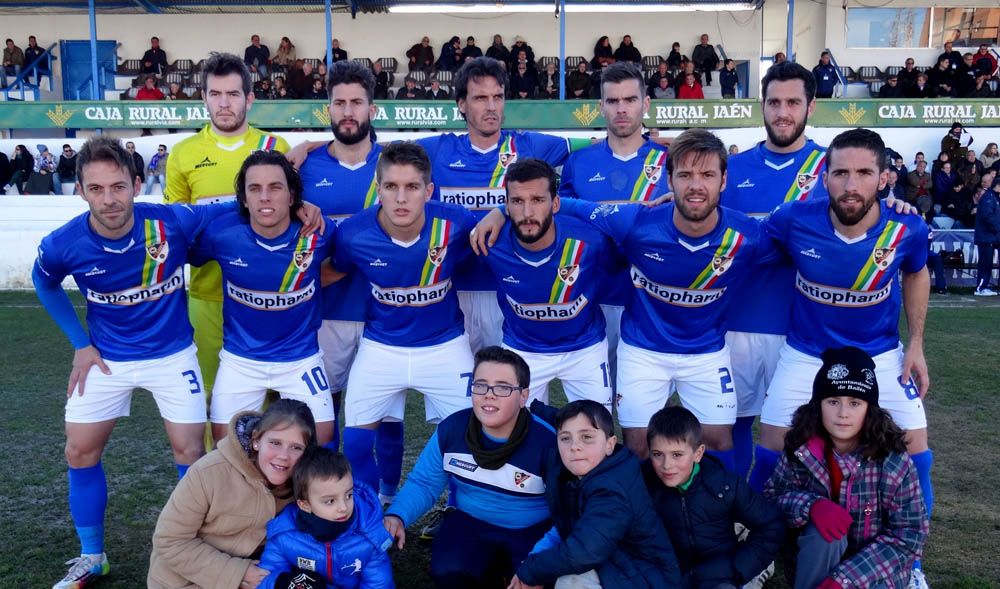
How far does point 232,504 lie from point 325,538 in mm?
396

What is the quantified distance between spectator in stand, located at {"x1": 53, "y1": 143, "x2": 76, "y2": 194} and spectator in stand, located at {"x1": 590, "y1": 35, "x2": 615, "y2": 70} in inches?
445

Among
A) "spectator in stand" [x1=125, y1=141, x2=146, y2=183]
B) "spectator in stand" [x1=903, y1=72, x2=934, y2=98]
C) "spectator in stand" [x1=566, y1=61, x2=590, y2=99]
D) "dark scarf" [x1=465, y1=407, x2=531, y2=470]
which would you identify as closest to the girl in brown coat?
"dark scarf" [x1=465, y1=407, x2=531, y2=470]

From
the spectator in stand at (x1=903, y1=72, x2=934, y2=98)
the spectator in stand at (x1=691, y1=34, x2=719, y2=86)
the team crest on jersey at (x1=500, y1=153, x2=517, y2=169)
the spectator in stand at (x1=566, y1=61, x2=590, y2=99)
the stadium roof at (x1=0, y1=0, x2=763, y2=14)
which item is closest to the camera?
the team crest on jersey at (x1=500, y1=153, x2=517, y2=169)

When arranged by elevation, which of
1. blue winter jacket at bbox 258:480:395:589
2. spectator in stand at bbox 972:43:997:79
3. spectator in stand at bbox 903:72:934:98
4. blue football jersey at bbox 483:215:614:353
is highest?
spectator in stand at bbox 972:43:997:79

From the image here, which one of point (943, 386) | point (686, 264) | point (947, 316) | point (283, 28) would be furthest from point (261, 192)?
point (283, 28)

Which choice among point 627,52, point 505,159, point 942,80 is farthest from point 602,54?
point 505,159

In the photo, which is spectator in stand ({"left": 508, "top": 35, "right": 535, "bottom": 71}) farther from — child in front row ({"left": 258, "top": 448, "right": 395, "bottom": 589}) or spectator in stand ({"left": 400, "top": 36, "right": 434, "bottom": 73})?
child in front row ({"left": 258, "top": 448, "right": 395, "bottom": 589})

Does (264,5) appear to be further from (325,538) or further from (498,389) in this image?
(325,538)

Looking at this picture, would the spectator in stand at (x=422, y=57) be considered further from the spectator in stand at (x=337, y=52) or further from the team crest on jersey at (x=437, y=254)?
the team crest on jersey at (x=437, y=254)

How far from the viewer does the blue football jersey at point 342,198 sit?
14.6 feet

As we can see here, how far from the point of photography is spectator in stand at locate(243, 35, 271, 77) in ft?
65.0

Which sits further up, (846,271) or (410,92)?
(410,92)

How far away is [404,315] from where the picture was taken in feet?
13.6

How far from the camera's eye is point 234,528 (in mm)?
3238
